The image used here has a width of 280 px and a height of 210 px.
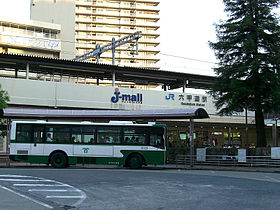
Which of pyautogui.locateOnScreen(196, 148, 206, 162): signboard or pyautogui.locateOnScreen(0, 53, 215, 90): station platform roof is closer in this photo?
pyautogui.locateOnScreen(196, 148, 206, 162): signboard

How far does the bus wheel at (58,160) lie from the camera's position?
22.4 m

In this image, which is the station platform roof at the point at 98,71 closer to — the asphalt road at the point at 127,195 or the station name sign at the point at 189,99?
the station name sign at the point at 189,99

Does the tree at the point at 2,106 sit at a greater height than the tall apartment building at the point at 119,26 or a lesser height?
lesser

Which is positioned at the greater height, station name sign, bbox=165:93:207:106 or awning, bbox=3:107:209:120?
station name sign, bbox=165:93:207:106

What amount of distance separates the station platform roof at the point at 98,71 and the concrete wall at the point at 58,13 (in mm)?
29635

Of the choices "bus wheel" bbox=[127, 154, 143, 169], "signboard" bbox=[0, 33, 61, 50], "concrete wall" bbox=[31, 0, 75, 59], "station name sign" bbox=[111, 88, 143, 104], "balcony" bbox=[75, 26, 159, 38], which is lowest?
"bus wheel" bbox=[127, 154, 143, 169]

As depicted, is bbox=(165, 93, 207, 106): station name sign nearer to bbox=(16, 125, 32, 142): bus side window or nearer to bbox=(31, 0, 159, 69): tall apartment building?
bbox=(16, 125, 32, 142): bus side window

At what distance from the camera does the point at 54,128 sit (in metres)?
22.6

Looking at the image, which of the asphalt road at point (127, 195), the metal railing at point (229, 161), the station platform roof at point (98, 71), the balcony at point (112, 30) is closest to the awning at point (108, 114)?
the metal railing at point (229, 161)

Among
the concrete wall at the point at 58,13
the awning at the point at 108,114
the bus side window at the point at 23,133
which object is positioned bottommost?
the bus side window at the point at 23,133

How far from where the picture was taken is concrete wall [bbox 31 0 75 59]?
69125mm

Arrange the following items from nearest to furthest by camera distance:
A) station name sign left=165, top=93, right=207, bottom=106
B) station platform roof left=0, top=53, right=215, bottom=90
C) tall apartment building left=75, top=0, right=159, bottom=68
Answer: station platform roof left=0, top=53, right=215, bottom=90 < station name sign left=165, top=93, right=207, bottom=106 < tall apartment building left=75, top=0, right=159, bottom=68

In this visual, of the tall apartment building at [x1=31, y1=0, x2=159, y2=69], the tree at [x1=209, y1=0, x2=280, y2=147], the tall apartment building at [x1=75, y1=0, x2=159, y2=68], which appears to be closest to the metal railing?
the tree at [x1=209, y1=0, x2=280, y2=147]

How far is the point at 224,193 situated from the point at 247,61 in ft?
55.8
